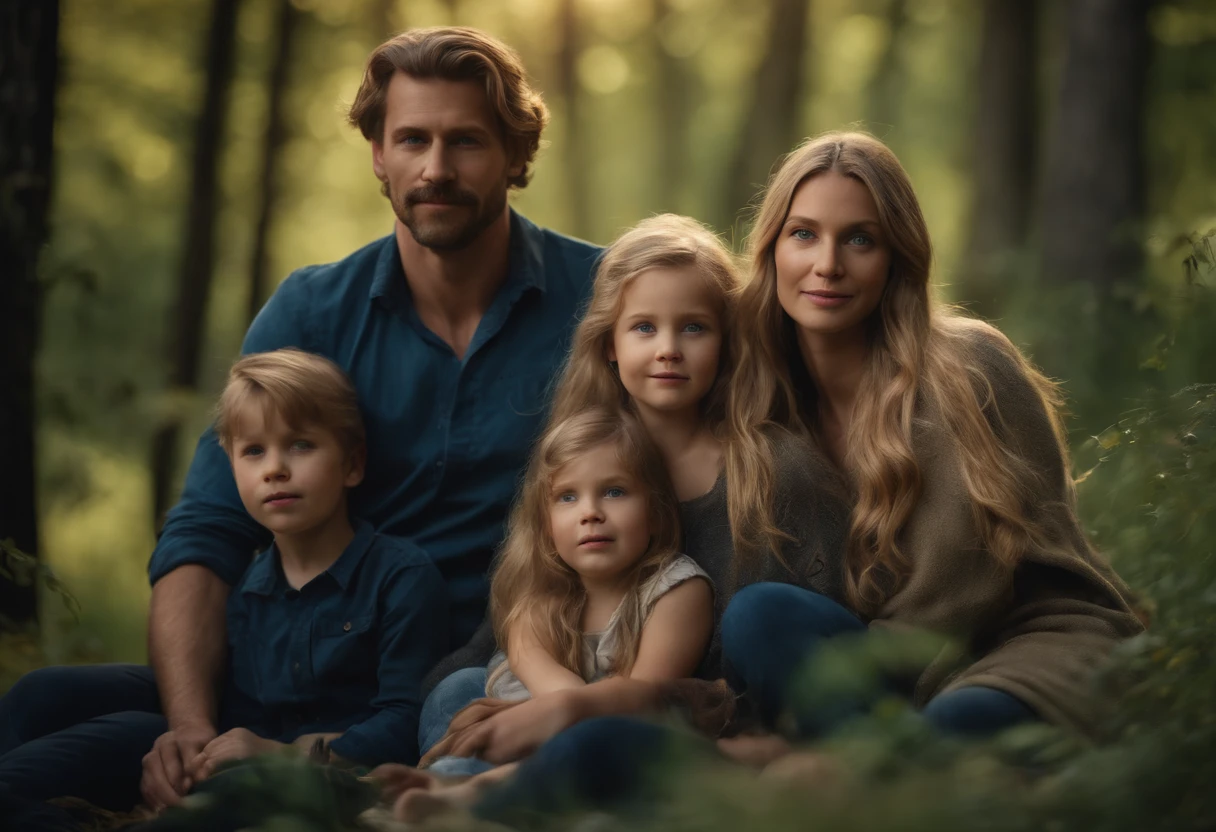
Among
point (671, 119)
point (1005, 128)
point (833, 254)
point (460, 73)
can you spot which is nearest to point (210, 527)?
point (460, 73)

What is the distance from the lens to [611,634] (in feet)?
10.5

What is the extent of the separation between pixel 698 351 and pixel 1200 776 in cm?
156

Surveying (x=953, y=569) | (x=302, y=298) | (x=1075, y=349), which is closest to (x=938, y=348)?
Answer: (x=953, y=569)

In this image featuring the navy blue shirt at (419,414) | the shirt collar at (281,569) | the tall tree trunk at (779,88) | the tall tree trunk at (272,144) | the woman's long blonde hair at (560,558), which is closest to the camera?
the woman's long blonde hair at (560,558)

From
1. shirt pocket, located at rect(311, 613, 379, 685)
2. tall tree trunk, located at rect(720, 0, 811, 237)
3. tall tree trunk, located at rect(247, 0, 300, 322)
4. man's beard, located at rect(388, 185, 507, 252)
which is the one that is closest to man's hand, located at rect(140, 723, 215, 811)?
shirt pocket, located at rect(311, 613, 379, 685)

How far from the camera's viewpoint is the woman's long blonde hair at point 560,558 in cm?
322

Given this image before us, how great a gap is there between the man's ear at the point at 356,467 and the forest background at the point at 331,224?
0.86m

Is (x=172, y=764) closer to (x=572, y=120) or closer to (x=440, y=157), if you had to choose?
(x=440, y=157)

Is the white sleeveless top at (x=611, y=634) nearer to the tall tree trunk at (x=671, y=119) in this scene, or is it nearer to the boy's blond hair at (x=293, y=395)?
the boy's blond hair at (x=293, y=395)

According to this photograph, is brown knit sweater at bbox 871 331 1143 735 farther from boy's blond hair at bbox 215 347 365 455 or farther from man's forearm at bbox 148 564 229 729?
man's forearm at bbox 148 564 229 729

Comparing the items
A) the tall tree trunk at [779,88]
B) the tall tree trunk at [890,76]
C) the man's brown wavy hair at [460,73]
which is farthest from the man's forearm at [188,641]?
the tall tree trunk at [890,76]

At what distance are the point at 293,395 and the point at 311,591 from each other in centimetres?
52

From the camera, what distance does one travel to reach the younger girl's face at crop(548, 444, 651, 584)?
3213 millimetres

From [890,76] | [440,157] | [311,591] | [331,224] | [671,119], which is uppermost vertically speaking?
[890,76]
